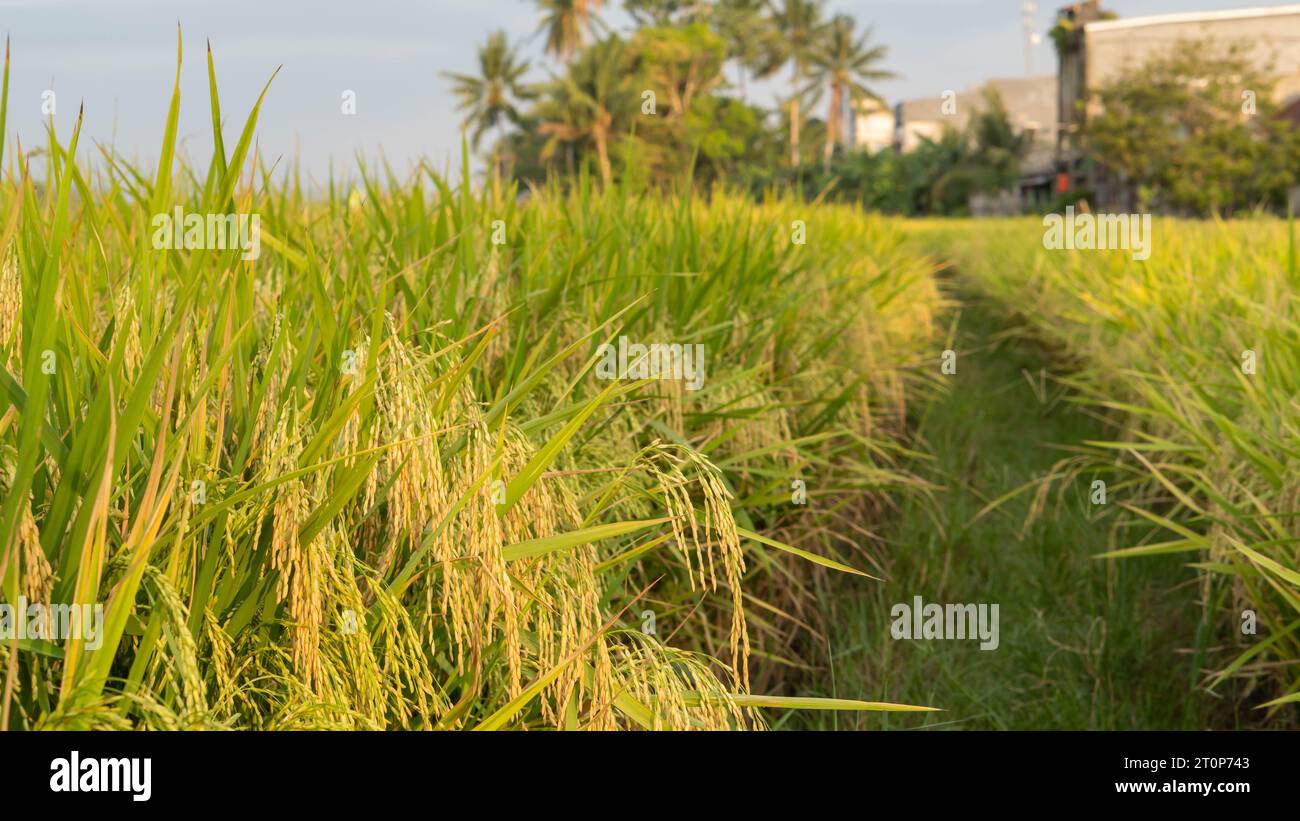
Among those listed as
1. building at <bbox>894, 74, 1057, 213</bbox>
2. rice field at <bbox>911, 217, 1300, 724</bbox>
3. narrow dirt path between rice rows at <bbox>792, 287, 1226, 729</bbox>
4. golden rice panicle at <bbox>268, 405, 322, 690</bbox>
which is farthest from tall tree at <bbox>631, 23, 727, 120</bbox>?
golden rice panicle at <bbox>268, 405, 322, 690</bbox>

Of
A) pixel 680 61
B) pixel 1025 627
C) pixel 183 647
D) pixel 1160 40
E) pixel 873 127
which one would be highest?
pixel 873 127

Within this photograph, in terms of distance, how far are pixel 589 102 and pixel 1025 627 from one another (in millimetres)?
33730

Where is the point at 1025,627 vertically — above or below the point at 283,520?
below

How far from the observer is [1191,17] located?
2620 cm

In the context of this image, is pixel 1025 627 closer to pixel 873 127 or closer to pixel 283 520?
pixel 283 520

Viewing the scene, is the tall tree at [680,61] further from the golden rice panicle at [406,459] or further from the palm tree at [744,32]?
the golden rice panicle at [406,459]

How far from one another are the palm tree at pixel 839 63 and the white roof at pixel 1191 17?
22.0m

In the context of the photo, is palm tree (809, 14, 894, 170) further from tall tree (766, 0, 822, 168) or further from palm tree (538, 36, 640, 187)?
palm tree (538, 36, 640, 187)

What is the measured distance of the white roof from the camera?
2558cm

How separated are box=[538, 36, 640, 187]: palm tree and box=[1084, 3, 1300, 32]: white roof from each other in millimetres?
14700

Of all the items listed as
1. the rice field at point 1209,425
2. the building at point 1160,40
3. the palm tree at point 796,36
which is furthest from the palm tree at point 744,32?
the rice field at point 1209,425

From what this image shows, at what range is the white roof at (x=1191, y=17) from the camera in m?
25.6

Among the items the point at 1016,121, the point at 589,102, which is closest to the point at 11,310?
the point at 589,102

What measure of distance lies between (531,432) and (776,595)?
1137 millimetres
